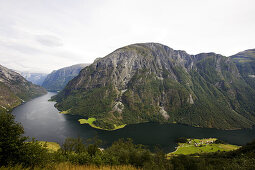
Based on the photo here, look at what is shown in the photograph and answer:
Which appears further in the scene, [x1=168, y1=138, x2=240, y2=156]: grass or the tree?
[x1=168, y1=138, x2=240, y2=156]: grass

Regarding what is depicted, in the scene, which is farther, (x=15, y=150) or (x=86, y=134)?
(x=86, y=134)

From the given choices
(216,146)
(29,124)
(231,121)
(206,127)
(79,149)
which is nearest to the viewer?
(79,149)

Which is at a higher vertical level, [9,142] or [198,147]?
[9,142]

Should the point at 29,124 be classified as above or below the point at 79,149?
below

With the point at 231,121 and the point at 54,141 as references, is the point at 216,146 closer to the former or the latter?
the point at 231,121

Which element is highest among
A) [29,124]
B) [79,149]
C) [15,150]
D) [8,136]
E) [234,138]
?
[8,136]

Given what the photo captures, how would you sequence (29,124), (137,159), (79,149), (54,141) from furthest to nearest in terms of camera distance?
1. (29,124)
2. (54,141)
3. (79,149)
4. (137,159)

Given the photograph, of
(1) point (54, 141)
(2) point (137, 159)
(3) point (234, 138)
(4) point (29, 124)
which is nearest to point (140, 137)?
(1) point (54, 141)

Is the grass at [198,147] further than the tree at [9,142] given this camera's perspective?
Yes
